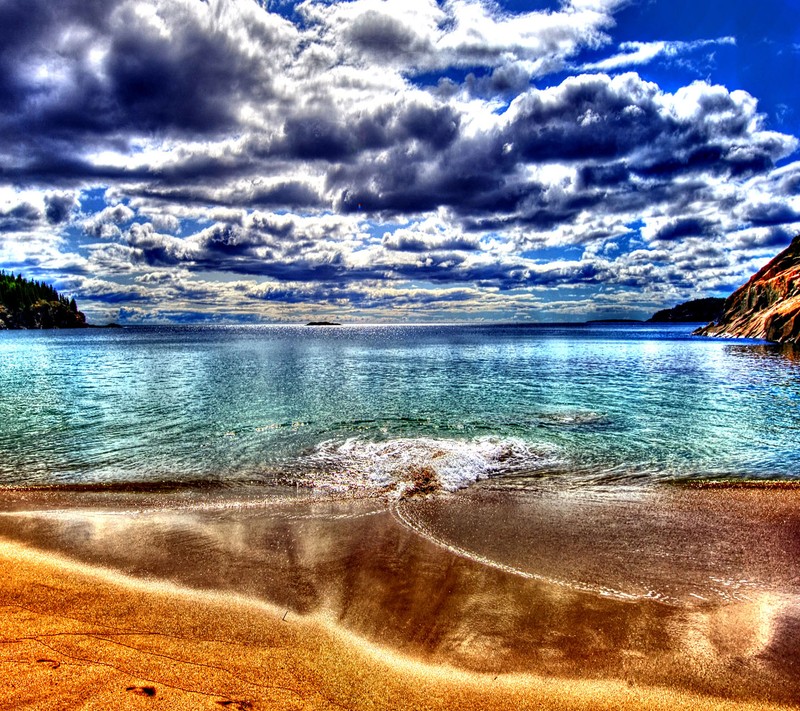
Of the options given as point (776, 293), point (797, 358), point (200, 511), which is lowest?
point (200, 511)

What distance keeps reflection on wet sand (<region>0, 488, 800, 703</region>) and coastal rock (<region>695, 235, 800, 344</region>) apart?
97.7m

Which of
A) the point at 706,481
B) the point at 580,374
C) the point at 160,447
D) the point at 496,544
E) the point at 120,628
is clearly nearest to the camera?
the point at 120,628

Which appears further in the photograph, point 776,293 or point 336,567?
point 776,293

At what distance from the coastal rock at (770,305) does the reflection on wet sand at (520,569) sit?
97.7 m

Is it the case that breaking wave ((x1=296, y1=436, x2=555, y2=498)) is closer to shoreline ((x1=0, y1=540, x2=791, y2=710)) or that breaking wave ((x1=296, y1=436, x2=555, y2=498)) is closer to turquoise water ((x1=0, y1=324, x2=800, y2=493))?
turquoise water ((x1=0, y1=324, x2=800, y2=493))

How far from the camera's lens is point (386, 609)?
A: 786cm

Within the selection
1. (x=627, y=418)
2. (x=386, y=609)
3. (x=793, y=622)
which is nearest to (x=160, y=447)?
(x=386, y=609)

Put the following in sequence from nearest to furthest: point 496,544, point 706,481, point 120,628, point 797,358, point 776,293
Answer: point 120,628
point 496,544
point 706,481
point 797,358
point 776,293

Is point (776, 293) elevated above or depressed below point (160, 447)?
above

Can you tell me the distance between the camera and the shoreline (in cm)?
559

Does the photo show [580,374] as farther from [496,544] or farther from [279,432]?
[496,544]

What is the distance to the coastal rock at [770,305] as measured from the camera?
290 feet

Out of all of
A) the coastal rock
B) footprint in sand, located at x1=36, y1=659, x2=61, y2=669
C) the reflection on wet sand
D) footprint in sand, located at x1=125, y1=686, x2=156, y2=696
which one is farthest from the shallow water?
the coastal rock

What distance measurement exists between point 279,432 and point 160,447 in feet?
17.1
